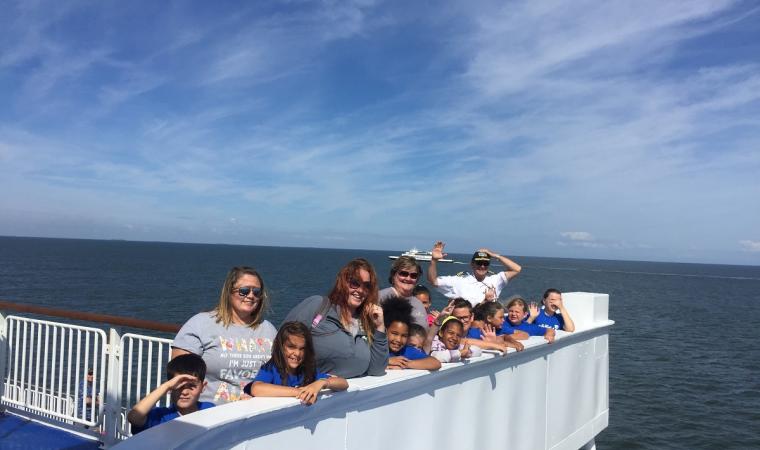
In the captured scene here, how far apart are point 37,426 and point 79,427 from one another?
1.62ft

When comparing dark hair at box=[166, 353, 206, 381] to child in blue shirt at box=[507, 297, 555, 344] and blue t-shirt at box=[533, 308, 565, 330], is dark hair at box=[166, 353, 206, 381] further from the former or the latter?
blue t-shirt at box=[533, 308, 565, 330]

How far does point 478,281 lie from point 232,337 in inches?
147

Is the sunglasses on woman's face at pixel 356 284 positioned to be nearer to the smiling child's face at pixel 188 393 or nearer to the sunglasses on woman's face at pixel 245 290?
the sunglasses on woman's face at pixel 245 290

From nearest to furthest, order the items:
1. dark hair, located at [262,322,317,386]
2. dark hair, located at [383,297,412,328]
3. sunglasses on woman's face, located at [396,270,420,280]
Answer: dark hair, located at [262,322,317,386]
dark hair, located at [383,297,412,328]
sunglasses on woman's face, located at [396,270,420,280]

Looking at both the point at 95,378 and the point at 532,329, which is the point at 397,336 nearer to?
the point at 532,329

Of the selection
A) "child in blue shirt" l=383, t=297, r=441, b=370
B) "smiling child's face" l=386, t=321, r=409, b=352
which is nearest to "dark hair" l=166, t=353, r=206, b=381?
"child in blue shirt" l=383, t=297, r=441, b=370

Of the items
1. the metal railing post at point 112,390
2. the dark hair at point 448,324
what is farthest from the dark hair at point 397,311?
the metal railing post at point 112,390

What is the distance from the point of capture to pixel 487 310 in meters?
5.62

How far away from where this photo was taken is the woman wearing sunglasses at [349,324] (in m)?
3.33

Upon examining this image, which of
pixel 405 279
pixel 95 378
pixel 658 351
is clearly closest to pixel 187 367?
pixel 405 279

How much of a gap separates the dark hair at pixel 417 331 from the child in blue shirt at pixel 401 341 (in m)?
0.03

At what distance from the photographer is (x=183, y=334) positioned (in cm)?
323

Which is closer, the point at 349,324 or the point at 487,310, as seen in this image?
the point at 349,324

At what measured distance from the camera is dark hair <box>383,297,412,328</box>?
403cm
